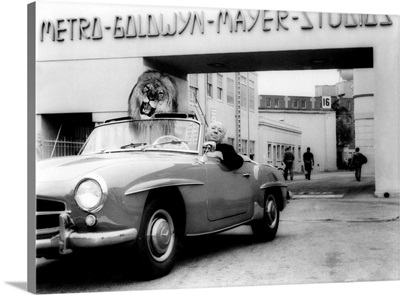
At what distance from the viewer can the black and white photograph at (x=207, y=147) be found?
4129 millimetres

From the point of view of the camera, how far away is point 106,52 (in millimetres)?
5211

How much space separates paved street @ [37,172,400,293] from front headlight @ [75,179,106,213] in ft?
1.75

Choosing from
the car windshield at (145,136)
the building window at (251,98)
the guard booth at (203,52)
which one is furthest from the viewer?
the building window at (251,98)

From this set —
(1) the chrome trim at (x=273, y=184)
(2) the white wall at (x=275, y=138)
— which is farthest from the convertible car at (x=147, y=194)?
(2) the white wall at (x=275, y=138)

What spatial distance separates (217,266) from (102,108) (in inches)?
67.1

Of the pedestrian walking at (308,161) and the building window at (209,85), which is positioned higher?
the building window at (209,85)

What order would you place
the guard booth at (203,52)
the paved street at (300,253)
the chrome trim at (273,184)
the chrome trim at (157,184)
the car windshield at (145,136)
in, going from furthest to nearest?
1. the chrome trim at (273,184)
2. the guard booth at (203,52)
3. the car windshield at (145,136)
4. the paved street at (300,253)
5. the chrome trim at (157,184)

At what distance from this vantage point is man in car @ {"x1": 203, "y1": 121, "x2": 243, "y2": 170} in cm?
500

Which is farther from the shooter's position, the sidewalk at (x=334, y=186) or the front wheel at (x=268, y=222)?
the sidewalk at (x=334, y=186)

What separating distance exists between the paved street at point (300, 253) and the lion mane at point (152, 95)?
48.0 inches

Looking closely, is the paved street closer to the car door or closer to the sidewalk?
the sidewalk

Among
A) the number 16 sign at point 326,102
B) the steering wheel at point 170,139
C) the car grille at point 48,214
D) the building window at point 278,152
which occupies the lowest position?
the car grille at point 48,214

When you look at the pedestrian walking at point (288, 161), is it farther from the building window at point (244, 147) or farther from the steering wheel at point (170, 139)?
the steering wheel at point (170, 139)

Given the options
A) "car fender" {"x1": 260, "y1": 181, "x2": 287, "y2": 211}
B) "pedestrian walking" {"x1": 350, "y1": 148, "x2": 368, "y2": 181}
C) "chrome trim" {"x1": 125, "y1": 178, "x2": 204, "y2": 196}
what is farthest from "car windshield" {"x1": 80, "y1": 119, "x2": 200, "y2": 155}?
"pedestrian walking" {"x1": 350, "y1": 148, "x2": 368, "y2": 181}
